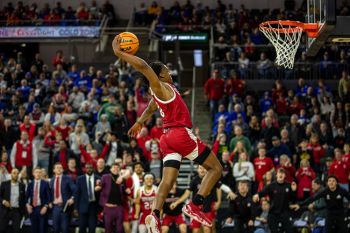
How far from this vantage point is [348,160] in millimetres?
21359

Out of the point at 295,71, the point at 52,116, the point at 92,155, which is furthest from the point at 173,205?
the point at 295,71

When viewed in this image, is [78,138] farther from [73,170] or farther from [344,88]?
[344,88]

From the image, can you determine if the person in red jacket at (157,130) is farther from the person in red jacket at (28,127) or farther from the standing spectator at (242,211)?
the standing spectator at (242,211)

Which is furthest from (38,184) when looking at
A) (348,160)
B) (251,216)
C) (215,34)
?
(215,34)

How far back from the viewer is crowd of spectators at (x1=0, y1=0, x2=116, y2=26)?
34625 millimetres

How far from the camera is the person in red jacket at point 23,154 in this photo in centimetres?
2247

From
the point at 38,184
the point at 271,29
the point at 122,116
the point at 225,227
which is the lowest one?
the point at 225,227

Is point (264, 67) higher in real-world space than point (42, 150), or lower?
higher

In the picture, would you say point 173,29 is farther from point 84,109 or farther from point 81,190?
point 81,190

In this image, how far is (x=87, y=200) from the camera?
2031cm

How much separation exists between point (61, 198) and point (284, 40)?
8.65 m

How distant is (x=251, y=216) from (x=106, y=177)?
393 cm

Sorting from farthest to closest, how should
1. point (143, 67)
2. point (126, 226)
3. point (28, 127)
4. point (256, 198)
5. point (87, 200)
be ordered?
point (28, 127), point (87, 200), point (126, 226), point (256, 198), point (143, 67)

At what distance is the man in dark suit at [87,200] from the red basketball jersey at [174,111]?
9.01 metres
